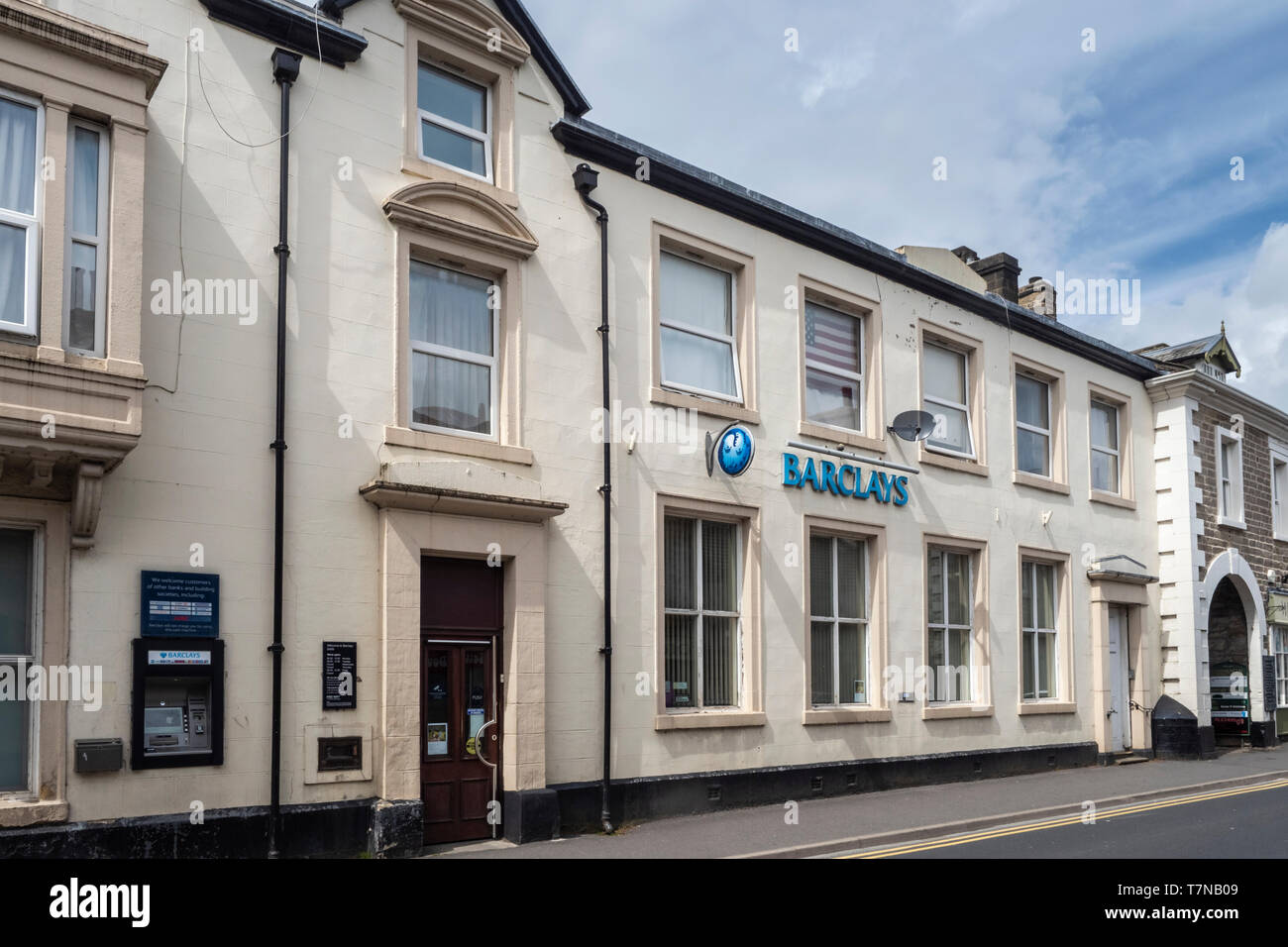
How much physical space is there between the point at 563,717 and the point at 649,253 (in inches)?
215

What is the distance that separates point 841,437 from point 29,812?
10.6 meters

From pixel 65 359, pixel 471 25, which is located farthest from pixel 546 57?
pixel 65 359

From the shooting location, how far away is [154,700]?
9680 mm

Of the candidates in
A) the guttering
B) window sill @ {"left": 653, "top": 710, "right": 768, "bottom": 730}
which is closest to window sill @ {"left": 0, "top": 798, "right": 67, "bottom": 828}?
window sill @ {"left": 653, "top": 710, "right": 768, "bottom": 730}

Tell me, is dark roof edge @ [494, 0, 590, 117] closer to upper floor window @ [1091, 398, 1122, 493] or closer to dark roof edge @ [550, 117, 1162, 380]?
dark roof edge @ [550, 117, 1162, 380]

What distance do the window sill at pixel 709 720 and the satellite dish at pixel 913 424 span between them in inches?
188

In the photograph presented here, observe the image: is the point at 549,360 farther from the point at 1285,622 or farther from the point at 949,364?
the point at 1285,622

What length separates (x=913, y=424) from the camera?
55.1 ft

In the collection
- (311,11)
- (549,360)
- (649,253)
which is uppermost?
(311,11)

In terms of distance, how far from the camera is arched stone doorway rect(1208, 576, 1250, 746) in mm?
23406

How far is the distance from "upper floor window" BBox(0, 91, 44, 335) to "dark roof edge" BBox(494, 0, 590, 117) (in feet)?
17.6

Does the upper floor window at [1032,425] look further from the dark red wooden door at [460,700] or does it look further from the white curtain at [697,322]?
the dark red wooden door at [460,700]

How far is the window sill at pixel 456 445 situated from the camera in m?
11.4
